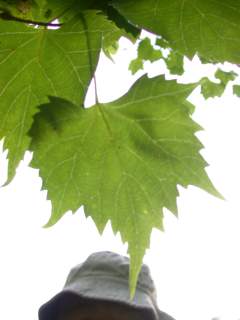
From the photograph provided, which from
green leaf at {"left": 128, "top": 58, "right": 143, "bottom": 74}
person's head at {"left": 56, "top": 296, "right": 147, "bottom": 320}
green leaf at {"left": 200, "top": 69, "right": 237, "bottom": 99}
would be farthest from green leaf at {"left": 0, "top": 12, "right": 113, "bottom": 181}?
green leaf at {"left": 128, "top": 58, "right": 143, "bottom": 74}

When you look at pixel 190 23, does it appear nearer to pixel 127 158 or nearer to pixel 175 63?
pixel 127 158

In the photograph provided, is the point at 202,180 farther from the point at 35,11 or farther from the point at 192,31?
the point at 35,11

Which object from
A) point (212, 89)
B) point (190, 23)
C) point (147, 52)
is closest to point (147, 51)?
point (147, 52)

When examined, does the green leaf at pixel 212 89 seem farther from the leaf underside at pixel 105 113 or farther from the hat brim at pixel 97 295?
the leaf underside at pixel 105 113

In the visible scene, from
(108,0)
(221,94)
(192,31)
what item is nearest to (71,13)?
(108,0)

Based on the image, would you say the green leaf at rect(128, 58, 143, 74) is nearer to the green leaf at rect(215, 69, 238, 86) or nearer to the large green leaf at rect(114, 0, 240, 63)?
the green leaf at rect(215, 69, 238, 86)

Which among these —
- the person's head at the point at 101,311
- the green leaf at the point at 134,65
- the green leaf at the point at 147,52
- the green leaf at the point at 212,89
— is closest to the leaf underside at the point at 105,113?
the person's head at the point at 101,311
